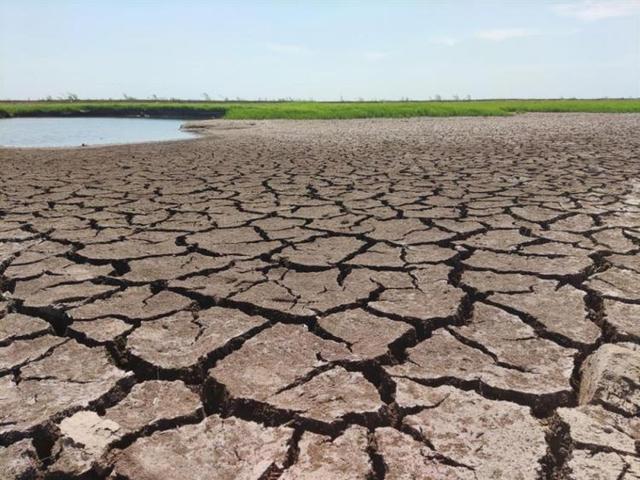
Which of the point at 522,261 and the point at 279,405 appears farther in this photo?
the point at 522,261

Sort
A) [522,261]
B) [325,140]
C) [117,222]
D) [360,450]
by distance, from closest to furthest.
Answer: [360,450] → [522,261] → [117,222] → [325,140]

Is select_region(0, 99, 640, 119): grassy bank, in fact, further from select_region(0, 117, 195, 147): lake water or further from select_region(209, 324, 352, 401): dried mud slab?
select_region(209, 324, 352, 401): dried mud slab

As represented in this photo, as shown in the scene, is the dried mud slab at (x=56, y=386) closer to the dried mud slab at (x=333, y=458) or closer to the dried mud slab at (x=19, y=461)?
the dried mud slab at (x=19, y=461)

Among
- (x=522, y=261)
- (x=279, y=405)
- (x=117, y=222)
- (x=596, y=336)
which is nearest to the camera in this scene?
(x=279, y=405)

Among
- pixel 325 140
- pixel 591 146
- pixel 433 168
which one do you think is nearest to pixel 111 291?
pixel 433 168

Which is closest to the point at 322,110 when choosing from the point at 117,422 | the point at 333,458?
the point at 117,422

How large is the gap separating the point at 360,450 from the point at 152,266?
1.60m

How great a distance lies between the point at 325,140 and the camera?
10.4 meters

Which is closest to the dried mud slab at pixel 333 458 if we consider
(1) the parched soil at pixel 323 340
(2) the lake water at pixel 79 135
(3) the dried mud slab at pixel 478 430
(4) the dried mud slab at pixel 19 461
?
(1) the parched soil at pixel 323 340

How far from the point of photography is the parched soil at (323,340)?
4.14ft

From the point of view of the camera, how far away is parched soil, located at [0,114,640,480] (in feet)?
4.14

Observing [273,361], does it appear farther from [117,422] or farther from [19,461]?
[19,461]

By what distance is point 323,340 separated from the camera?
70.9 inches

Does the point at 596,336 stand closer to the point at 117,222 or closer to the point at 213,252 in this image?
the point at 213,252
